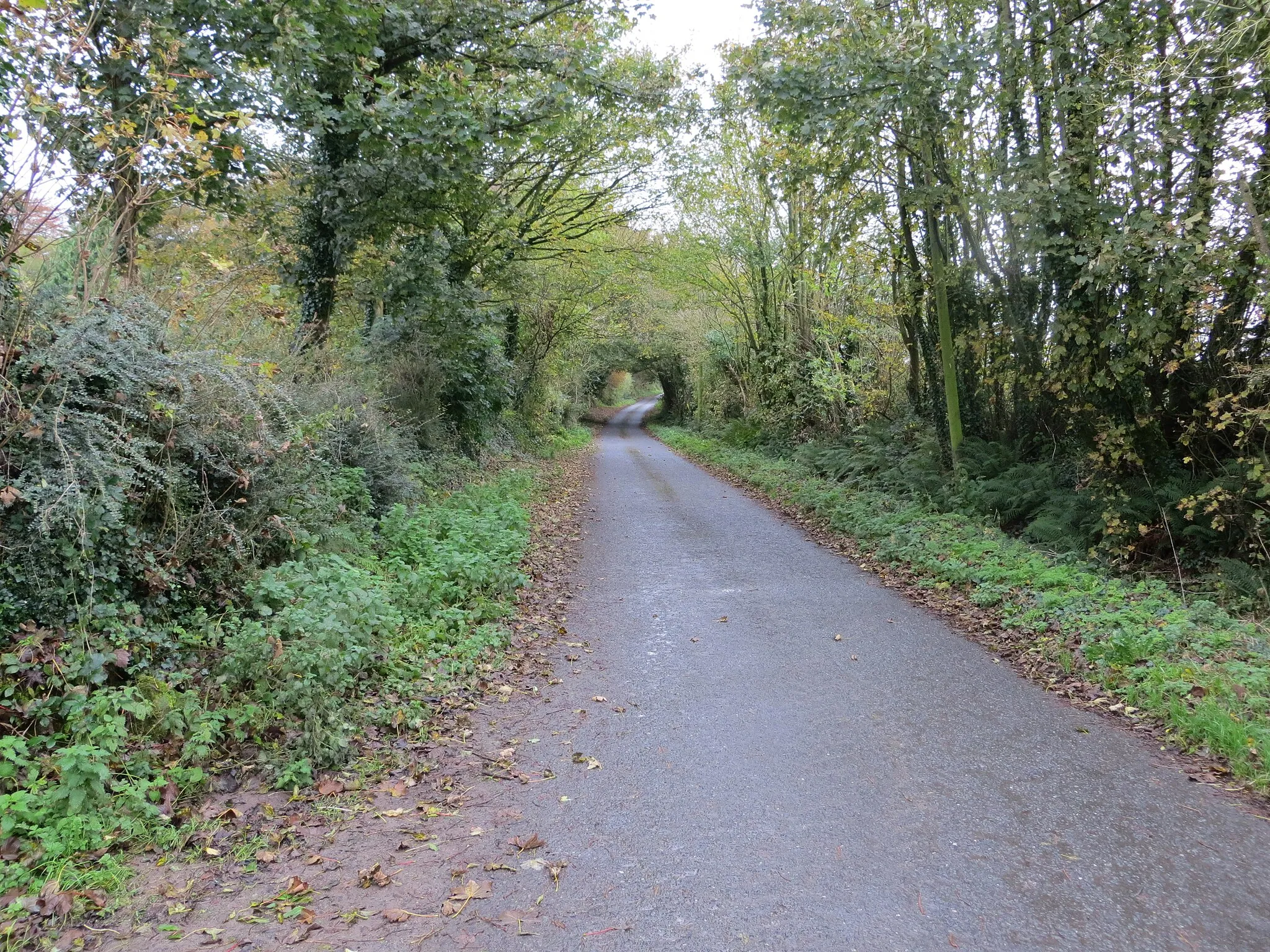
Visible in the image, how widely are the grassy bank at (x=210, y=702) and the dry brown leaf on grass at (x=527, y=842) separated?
1.31 m

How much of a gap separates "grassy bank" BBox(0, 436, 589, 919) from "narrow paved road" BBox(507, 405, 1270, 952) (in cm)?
126

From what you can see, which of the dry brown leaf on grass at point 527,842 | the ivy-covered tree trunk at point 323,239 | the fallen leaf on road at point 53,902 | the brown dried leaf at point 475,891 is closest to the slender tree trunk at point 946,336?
the ivy-covered tree trunk at point 323,239

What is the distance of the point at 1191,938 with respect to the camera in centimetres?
281

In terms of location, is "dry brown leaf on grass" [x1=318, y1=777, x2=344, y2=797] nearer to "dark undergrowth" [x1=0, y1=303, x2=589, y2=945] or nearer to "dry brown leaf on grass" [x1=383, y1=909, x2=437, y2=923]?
"dark undergrowth" [x1=0, y1=303, x2=589, y2=945]

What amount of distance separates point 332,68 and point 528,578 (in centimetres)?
695

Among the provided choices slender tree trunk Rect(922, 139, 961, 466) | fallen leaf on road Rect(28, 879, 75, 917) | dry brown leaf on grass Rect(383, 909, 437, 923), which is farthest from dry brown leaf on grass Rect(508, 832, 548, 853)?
slender tree trunk Rect(922, 139, 961, 466)

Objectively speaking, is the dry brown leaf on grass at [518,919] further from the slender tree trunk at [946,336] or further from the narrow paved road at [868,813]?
the slender tree trunk at [946,336]

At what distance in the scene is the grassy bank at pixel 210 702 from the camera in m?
3.16

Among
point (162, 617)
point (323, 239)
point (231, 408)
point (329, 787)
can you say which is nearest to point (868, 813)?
point (329, 787)

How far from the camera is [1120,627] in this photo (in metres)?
5.82

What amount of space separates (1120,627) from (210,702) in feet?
22.0

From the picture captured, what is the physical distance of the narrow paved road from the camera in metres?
2.94

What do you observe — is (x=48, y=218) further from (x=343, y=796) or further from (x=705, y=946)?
(x=705, y=946)

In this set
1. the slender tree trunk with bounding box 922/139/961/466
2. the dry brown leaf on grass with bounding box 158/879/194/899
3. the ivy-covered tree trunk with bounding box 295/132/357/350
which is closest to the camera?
the dry brown leaf on grass with bounding box 158/879/194/899
